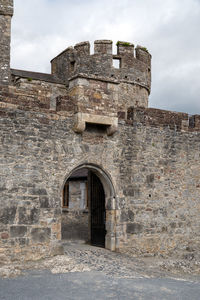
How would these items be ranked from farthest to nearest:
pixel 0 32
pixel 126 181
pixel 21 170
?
pixel 0 32, pixel 126 181, pixel 21 170

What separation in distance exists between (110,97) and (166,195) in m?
3.16

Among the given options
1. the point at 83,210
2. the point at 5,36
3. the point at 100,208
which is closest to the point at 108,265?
the point at 100,208

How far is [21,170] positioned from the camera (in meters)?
8.75

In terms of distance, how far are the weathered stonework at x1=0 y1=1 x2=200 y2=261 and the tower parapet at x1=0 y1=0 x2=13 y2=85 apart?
852cm

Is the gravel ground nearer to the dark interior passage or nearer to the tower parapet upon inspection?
the dark interior passage

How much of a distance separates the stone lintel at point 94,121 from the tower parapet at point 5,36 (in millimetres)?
9061

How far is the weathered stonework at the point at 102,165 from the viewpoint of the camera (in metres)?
8.67

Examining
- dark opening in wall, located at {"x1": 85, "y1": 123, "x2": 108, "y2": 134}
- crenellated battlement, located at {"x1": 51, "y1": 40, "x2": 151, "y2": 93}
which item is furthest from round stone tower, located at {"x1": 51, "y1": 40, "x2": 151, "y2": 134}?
dark opening in wall, located at {"x1": 85, "y1": 123, "x2": 108, "y2": 134}

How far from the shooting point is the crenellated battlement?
22984mm

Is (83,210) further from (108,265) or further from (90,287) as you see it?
(90,287)

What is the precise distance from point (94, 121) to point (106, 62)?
14132 millimetres

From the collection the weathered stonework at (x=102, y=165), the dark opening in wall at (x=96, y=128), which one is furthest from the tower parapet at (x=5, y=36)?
the dark opening in wall at (x=96, y=128)

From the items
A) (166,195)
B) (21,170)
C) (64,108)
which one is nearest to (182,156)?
(166,195)

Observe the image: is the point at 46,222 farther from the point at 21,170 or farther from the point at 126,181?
the point at 126,181
